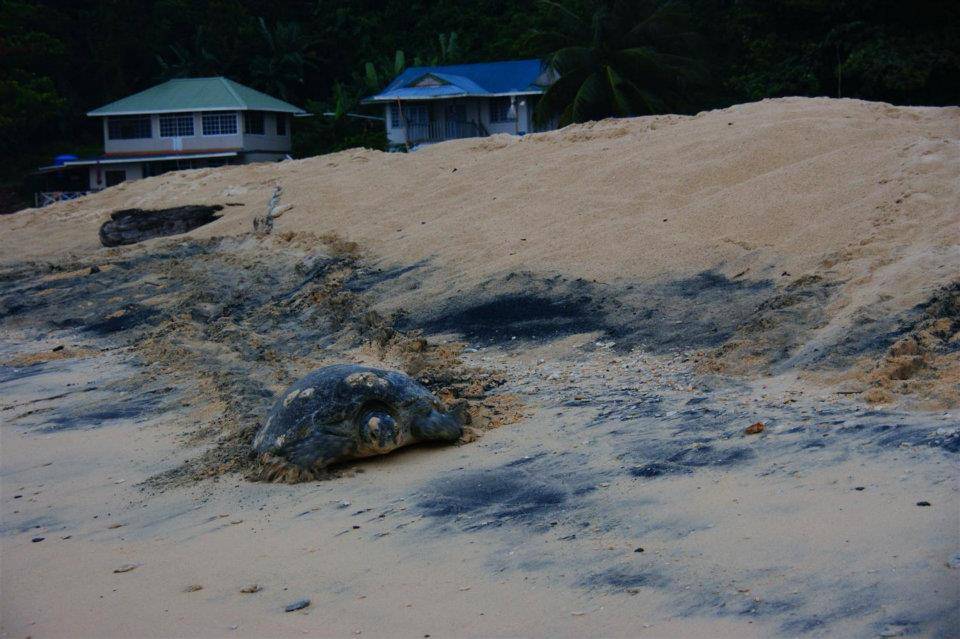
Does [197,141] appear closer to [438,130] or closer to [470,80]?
[438,130]

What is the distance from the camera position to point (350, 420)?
580cm

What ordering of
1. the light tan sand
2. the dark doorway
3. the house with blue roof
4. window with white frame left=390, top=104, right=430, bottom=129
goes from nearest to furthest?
the light tan sand → the house with blue roof → window with white frame left=390, top=104, right=430, bottom=129 → the dark doorway

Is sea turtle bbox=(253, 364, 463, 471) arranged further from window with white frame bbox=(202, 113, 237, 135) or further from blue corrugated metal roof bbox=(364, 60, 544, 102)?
window with white frame bbox=(202, 113, 237, 135)

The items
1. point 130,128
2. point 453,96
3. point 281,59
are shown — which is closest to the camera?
point 453,96

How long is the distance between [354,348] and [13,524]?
3357 millimetres

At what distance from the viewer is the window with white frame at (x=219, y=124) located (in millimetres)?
33156

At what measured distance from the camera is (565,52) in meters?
22.9

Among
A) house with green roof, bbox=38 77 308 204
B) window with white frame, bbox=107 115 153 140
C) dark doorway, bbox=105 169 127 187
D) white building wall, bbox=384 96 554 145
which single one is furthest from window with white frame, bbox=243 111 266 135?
white building wall, bbox=384 96 554 145

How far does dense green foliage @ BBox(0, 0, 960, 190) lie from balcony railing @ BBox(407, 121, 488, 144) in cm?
107

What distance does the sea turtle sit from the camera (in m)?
5.75

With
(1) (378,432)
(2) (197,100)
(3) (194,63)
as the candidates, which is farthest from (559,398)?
(3) (194,63)

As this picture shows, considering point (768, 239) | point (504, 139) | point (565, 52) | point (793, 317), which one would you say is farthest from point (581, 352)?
point (565, 52)

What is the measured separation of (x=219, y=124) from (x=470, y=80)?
8362mm

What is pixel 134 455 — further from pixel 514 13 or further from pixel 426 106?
pixel 514 13
